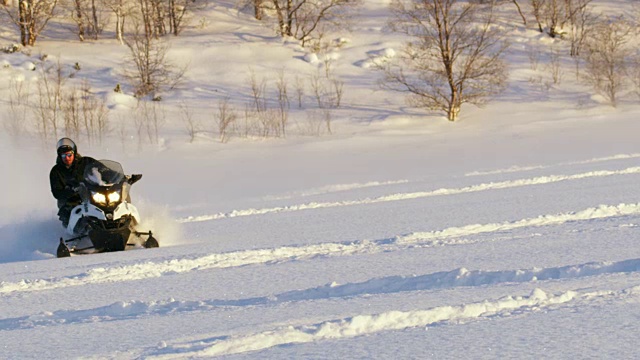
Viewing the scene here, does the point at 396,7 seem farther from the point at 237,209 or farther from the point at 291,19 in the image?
the point at 237,209

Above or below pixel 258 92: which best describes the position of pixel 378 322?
above

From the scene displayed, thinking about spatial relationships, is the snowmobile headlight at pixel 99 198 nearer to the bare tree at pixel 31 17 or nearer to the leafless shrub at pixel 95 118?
the leafless shrub at pixel 95 118

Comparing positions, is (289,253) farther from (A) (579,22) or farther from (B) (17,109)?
(A) (579,22)

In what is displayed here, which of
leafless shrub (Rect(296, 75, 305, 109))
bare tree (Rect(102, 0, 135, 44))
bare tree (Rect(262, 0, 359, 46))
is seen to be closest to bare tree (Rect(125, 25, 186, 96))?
bare tree (Rect(102, 0, 135, 44))

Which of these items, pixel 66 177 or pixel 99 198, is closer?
pixel 99 198

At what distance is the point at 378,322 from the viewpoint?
5152 mm

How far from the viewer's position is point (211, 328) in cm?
535

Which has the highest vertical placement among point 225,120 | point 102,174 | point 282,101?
point 102,174

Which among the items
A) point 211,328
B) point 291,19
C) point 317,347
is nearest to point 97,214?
point 211,328

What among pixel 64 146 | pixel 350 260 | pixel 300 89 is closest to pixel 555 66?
pixel 300 89

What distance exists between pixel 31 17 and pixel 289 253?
29525 mm

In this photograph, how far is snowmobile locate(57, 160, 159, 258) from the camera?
9.16 metres

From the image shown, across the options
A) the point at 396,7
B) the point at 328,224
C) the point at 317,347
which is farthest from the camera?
the point at 396,7

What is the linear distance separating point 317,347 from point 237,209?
8.68 metres
